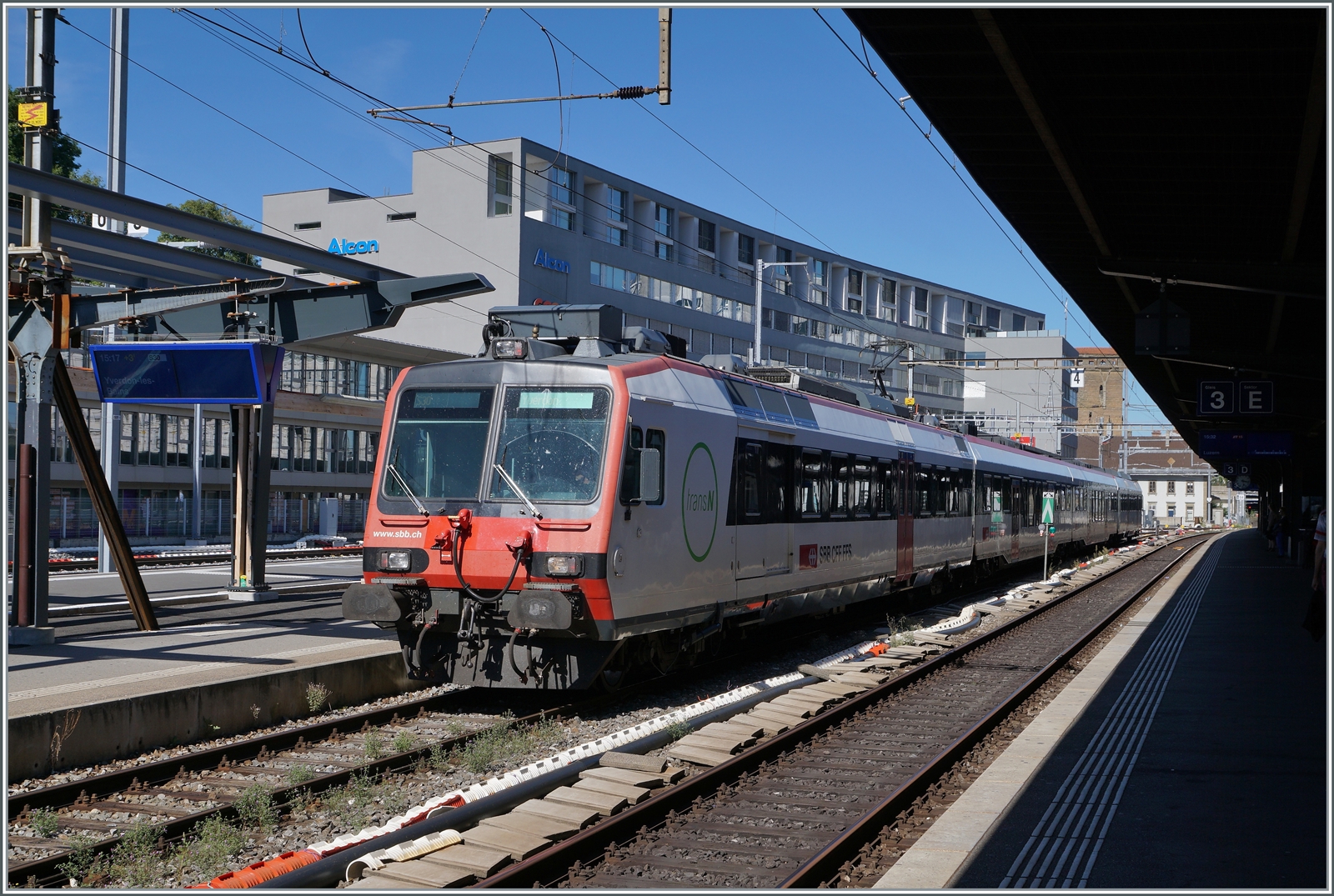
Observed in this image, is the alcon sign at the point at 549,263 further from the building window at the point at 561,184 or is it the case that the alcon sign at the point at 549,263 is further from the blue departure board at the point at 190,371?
the blue departure board at the point at 190,371

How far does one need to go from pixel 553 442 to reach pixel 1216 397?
47.6ft

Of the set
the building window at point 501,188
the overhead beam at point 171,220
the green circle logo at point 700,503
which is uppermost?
the building window at point 501,188

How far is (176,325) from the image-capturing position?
15.9m

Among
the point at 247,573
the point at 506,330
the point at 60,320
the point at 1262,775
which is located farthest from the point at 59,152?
the point at 1262,775

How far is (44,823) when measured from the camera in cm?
719

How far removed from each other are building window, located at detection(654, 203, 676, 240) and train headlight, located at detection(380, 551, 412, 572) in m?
51.6

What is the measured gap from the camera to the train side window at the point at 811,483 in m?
14.7

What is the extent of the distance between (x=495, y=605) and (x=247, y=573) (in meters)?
9.33

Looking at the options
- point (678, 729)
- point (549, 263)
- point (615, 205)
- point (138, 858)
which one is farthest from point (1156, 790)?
point (615, 205)

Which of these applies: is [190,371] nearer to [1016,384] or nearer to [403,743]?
[403,743]

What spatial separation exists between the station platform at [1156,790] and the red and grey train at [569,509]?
11.2ft

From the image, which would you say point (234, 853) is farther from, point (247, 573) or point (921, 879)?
point (247, 573)

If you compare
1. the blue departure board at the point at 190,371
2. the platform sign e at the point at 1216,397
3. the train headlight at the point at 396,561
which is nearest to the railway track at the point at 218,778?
the train headlight at the point at 396,561

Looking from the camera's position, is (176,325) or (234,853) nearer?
(234,853)
